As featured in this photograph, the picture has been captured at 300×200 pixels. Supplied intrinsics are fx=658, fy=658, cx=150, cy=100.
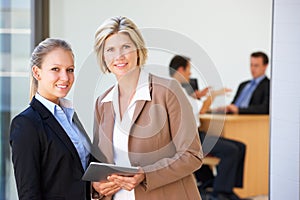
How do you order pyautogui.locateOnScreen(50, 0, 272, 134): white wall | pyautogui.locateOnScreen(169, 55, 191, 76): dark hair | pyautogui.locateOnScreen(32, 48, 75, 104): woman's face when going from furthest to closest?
pyautogui.locateOnScreen(169, 55, 191, 76): dark hair < pyautogui.locateOnScreen(50, 0, 272, 134): white wall < pyautogui.locateOnScreen(32, 48, 75, 104): woman's face

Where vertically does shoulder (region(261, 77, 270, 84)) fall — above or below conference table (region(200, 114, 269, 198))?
above

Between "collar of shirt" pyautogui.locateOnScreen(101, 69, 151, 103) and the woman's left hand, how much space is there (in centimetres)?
26

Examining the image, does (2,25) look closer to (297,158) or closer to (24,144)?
(297,158)

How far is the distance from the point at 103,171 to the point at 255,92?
325 centimetres

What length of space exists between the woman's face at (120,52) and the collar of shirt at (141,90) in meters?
0.07

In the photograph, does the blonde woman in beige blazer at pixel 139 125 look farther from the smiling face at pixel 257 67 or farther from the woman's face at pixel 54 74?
the smiling face at pixel 257 67

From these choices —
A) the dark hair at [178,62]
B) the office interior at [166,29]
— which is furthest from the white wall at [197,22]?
the dark hair at [178,62]

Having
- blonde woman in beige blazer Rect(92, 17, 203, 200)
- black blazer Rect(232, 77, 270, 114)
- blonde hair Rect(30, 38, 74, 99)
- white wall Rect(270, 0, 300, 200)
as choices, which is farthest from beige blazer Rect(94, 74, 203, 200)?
black blazer Rect(232, 77, 270, 114)

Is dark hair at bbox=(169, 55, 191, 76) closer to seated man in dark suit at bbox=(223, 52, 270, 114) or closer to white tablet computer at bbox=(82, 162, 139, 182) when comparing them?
seated man in dark suit at bbox=(223, 52, 270, 114)

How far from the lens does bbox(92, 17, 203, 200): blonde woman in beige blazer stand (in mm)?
2219

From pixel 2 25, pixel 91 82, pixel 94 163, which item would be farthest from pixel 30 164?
pixel 2 25

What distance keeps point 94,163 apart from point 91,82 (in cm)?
38

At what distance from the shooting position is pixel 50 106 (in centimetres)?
228

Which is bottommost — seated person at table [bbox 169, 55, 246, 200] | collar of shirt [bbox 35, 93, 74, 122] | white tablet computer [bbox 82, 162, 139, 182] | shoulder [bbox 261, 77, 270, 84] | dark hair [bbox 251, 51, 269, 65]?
seated person at table [bbox 169, 55, 246, 200]
